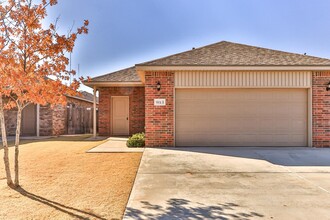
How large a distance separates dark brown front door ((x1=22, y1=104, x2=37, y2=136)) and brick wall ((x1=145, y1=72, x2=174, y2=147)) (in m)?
8.21

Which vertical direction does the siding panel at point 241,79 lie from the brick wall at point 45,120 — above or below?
above

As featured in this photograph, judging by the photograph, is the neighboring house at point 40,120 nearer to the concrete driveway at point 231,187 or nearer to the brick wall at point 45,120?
the brick wall at point 45,120

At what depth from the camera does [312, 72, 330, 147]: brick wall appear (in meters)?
8.18

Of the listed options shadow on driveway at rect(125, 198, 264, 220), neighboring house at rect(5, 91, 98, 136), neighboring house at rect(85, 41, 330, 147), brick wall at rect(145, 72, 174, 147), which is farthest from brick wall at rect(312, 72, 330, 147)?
neighboring house at rect(5, 91, 98, 136)

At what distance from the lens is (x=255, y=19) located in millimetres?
10922

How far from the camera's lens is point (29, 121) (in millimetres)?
12539

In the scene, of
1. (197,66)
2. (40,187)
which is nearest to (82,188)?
(40,187)

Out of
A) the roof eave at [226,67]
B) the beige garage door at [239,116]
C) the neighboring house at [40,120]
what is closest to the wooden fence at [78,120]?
the neighboring house at [40,120]

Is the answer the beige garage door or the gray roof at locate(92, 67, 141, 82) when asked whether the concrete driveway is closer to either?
the beige garage door

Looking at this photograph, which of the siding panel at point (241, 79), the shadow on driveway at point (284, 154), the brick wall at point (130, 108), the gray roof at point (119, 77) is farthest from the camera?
the brick wall at point (130, 108)

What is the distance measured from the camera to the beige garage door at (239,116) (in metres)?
8.37

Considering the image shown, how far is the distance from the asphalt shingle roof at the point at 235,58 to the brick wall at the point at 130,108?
3.84 m

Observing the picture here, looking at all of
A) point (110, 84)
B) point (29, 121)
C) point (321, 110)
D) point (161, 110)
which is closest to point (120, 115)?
point (110, 84)

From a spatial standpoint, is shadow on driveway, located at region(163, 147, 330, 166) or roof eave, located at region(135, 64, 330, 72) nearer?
shadow on driveway, located at region(163, 147, 330, 166)
